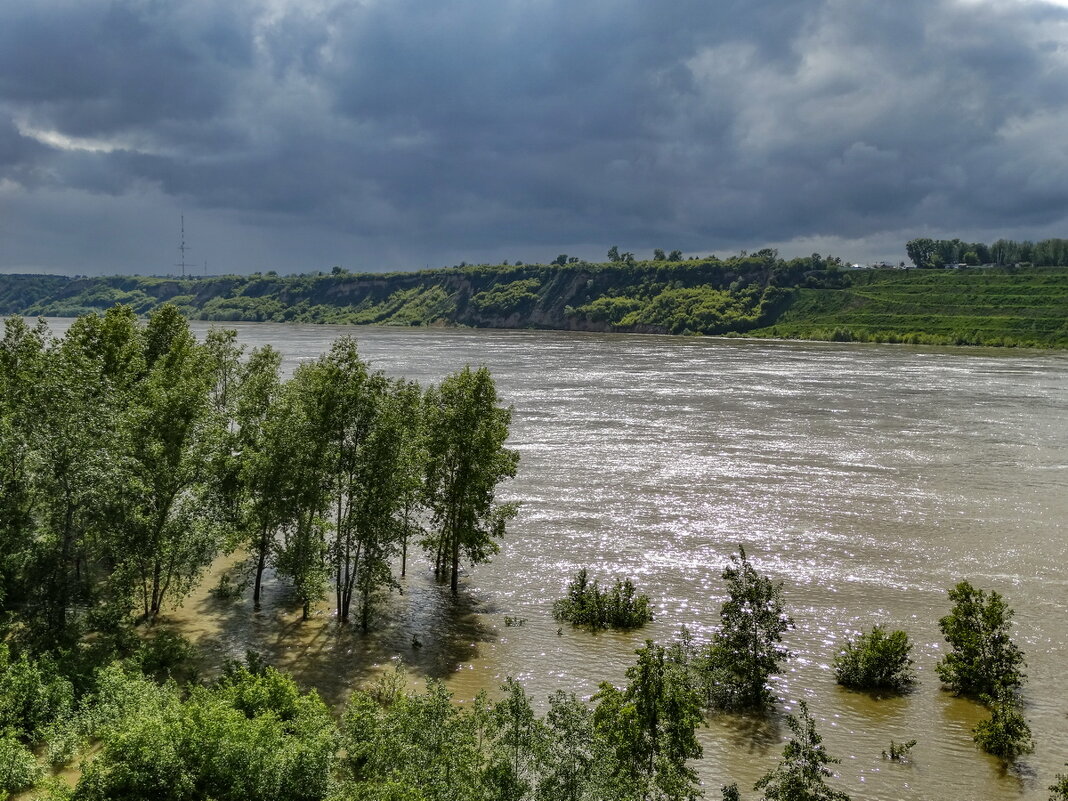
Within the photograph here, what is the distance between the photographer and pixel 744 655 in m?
25.6

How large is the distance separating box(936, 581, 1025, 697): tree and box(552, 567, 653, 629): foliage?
37.4ft

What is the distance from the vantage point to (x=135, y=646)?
24969 mm

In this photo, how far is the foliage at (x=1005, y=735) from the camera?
73.3ft

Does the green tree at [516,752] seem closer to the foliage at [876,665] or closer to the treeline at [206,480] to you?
the treeline at [206,480]

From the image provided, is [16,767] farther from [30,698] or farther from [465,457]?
[465,457]

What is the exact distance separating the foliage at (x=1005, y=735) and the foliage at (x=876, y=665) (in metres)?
3.51

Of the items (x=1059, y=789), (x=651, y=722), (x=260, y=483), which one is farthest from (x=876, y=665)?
(x=260, y=483)

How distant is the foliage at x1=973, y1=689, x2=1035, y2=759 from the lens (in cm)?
2234

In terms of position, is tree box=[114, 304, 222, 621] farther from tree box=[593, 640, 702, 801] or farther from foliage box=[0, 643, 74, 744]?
tree box=[593, 640, 702, 801]

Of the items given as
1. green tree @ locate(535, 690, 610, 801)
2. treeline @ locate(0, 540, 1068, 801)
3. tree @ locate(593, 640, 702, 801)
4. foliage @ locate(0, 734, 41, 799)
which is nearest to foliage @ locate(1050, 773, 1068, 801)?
treeline @ locate(0, 540, 1068, 801)

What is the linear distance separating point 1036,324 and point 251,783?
737 feet

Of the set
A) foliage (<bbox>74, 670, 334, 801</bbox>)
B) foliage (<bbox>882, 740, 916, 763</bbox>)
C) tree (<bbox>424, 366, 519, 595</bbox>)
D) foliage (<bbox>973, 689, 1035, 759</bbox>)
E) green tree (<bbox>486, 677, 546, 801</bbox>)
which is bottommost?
foliage (<bbox>882, 740, 916, 763</bbox>)

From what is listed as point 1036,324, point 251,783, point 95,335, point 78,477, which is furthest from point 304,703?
point 1036,324

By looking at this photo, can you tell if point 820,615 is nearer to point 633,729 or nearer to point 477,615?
point 477,615
